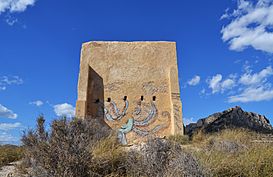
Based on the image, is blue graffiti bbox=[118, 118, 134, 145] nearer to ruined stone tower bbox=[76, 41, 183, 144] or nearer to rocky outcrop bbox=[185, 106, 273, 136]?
ruined stone tower bbox=[76, 41, 183, 144]

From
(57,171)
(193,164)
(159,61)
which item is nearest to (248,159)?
(193,164)

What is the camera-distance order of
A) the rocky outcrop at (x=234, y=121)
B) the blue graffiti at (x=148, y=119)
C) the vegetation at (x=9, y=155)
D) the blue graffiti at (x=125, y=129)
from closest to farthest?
the vegetation at (x=9, y=155) < the blue graffiti at (x=125, y=129) < the blue graffiti at (x=148, y=119) < the rocky outcrop at (x=234, y=121)

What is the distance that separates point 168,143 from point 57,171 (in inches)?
84.5

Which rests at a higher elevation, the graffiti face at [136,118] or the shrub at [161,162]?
the graffiti face at [136,118]

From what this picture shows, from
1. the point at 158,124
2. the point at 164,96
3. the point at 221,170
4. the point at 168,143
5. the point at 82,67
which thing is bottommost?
the point at 221,170

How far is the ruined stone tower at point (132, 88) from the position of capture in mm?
13430

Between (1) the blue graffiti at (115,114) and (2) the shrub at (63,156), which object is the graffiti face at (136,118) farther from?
(2) the shrub at (63,156)

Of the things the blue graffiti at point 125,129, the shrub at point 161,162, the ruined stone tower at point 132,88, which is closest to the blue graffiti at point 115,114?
the ruined stone tower at point 132,88

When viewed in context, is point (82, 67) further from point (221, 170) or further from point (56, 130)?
point (221, 170)

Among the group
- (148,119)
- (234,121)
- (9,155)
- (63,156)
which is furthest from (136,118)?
(63,156)

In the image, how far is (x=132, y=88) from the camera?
1393 centimetres

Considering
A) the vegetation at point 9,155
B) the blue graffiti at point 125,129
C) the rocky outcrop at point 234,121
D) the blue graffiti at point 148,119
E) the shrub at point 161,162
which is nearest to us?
the shrub at point 161,162

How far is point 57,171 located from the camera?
4406 mm

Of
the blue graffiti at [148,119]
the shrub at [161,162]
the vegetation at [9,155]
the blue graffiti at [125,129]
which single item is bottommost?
the shrub at [161,162]
